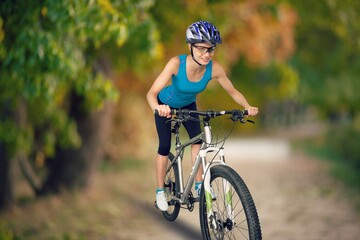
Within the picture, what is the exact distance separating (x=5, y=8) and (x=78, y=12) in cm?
100

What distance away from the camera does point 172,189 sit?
19.5 feet

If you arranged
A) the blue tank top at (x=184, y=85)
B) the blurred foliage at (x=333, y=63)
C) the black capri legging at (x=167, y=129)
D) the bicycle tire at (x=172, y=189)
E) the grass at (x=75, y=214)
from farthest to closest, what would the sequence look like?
the grass at (x=75, y=214) → the blurred foliage at (x=333, y=63) → the bicycle tire at (x=172, y=189) → the black capri legging at (x=167, y=129) → the blue tank top at (x=184, y=85)

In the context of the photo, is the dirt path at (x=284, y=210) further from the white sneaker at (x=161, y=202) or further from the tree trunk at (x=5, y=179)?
the white sneaker at (x=161, y=202)

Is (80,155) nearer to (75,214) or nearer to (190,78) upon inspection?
(75,214)

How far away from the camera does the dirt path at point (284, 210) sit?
10.7 meters

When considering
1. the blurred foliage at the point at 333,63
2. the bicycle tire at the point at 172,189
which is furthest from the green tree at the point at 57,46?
the blurred foliage at the point at 333,63

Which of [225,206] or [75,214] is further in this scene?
[75,214]

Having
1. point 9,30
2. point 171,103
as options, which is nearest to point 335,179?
point 9,30

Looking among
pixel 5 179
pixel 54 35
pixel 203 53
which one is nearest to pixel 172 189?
pixel 203 53

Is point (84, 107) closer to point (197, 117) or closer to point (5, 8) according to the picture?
point (5, 8)

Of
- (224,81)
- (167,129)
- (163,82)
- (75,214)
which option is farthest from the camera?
(75,214)

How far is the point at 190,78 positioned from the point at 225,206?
999mm

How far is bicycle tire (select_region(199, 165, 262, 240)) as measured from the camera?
4.30 metres

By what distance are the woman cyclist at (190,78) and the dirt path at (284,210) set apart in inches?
228
